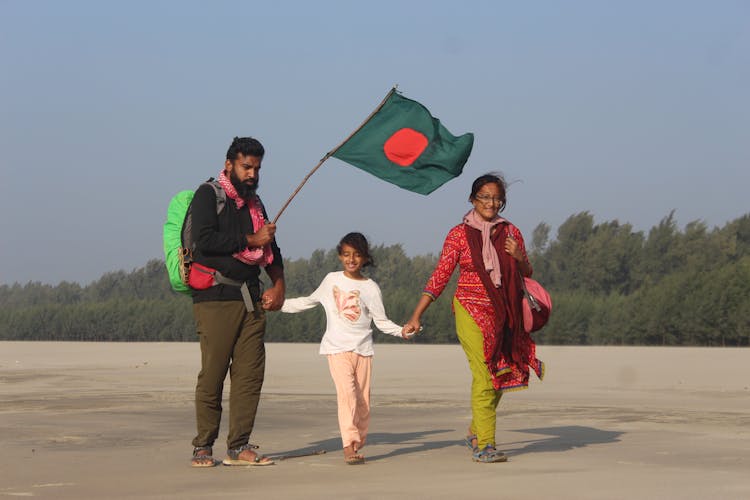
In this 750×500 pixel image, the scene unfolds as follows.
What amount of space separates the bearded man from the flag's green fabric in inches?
49.6

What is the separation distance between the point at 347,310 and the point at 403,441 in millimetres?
1722

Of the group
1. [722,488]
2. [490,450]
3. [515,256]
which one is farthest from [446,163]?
[722,488]

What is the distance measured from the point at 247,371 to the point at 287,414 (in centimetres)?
462

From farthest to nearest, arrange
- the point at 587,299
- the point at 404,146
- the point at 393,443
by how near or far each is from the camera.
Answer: the point at 587,299
the point at 393,443
the point at 404,146

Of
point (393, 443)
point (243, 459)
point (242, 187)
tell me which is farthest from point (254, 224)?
point (393, 443)

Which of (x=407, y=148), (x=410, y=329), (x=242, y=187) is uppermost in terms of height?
(x=407, y=148)

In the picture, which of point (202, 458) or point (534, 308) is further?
point (534, 308)

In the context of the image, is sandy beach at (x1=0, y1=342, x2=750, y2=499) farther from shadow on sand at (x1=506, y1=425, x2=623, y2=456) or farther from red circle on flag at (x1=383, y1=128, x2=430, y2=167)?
red circle on flag at (x1=383, y1=128, x2=430, y2=167)

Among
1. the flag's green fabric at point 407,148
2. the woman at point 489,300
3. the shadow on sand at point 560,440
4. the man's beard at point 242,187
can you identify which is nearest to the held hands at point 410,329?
the woman at point 489,300

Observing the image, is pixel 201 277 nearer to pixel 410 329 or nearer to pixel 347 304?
pixel 347 304

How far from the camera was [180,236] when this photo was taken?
25.8ft

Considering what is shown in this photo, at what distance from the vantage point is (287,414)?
485 inches

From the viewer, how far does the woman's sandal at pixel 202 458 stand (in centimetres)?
759

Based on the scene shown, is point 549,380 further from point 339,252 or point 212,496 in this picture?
point 212,496
